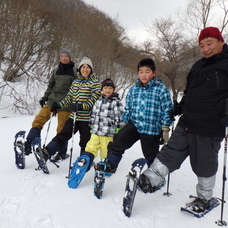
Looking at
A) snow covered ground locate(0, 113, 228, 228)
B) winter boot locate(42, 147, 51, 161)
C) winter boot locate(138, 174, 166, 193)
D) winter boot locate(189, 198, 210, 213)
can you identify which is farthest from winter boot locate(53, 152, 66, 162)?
winter boot locate(189, 198, 210, 213)

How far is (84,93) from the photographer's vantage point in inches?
140

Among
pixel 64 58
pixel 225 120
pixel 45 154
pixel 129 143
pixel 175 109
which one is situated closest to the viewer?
pixel 225 120

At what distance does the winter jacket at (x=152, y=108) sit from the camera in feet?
9.26

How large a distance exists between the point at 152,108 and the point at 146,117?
0.14 m

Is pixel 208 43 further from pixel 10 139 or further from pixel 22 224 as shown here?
pixel 10 139

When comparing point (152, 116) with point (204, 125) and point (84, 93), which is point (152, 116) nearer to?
point (204, 125)

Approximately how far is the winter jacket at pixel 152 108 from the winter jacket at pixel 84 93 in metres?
0.88

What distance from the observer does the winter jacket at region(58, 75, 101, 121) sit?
354 centimetres

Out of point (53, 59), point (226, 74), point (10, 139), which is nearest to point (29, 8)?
point (53, 59)

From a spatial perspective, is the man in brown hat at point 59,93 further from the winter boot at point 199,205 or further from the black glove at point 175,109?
the winter boot at point 199,205

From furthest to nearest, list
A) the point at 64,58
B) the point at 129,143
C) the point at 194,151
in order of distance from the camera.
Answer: the point at 64,58 < the point at 129,143 < the point at 194,151

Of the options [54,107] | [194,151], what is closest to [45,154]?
[54,107]

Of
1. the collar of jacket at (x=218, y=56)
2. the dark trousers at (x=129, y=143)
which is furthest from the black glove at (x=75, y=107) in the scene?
the collar of jacket at (x=218, y=56)

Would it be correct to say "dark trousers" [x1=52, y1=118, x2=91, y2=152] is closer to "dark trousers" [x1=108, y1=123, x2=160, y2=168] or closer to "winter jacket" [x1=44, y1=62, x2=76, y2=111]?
"winter jacket" [x1=44, y1=62, x2=76, y2=111]
